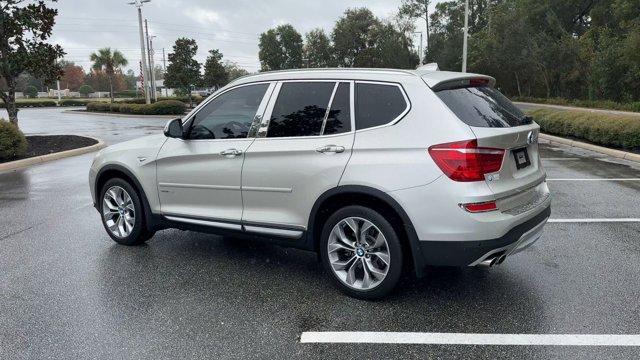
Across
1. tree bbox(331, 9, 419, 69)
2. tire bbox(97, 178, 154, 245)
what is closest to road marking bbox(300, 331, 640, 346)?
tire bbox(97, 178, 154, 245)

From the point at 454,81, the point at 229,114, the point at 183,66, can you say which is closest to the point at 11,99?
the point at 229,114

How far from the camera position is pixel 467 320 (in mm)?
3637

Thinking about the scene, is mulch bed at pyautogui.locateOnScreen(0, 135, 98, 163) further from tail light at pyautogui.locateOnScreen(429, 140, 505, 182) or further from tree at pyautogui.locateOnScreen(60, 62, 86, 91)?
tree at pyautogui.locateOnScreen(60, 62, 86, 91)

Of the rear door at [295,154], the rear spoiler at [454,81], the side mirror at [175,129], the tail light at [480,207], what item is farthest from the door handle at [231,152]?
the tail light at [480,207]

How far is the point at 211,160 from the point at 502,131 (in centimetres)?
257

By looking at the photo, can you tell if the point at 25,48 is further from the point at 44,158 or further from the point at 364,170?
the point at 364,170

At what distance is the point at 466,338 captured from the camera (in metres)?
3.37

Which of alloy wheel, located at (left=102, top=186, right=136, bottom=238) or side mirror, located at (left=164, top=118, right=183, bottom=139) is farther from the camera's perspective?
alloy wheel, located at (left=102, top=186, right=136, bottom=238)

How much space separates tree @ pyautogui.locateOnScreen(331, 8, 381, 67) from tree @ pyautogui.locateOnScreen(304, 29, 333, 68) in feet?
5.48

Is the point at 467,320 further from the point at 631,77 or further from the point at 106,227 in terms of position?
the point at 631,77

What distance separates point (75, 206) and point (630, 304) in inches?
278

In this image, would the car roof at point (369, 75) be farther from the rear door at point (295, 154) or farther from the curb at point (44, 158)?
the curb at point (44, 158)

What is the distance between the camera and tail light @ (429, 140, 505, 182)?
346 cm

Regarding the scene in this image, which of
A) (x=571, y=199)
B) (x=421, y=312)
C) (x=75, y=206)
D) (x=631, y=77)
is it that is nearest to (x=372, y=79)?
(x=421, y=312)
